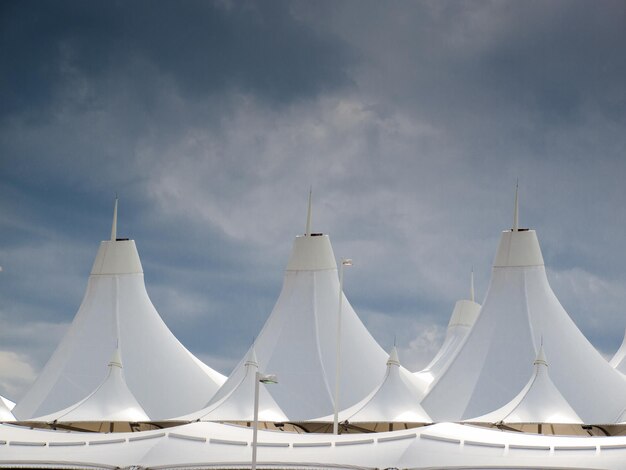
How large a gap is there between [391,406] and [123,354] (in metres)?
16.8

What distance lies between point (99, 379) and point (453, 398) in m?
17.7

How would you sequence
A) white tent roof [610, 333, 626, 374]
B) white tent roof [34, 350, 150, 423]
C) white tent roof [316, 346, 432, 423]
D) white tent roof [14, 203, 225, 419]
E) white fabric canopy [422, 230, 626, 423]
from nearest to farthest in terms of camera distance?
1. white tent roof [316, 346, 432, 423]
2. white tent roof [34, 350, 150, 423]
3. white fabric canopy [422, 230, 626, 423]
4. white tent roof [14, 203, 225, 419]
5. white tent roof [610, 333, 626, 374]

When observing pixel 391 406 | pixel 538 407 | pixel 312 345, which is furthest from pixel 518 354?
pixel 312 345

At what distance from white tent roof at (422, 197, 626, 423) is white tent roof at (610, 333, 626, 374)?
9.17 metres

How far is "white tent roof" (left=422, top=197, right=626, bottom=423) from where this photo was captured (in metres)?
53.1

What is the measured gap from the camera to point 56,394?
197ft

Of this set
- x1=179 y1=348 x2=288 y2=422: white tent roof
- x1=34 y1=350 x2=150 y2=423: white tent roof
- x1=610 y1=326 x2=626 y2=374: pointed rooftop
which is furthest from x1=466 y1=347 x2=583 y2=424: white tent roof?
x1=610 y1=326 x2=626 y2=374: pointed rooftop

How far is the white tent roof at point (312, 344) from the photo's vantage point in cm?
5672

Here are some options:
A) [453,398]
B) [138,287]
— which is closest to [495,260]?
[453,398]

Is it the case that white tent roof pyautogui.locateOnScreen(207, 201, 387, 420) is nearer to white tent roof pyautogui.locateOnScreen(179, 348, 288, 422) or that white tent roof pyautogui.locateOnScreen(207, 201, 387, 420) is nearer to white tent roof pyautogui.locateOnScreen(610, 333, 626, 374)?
white tent roof pyautogui.locateOnScreen(179, 348, 288, 422)

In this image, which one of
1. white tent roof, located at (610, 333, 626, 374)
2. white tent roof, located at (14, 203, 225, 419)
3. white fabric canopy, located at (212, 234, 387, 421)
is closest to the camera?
white fabric canopy, located at (212, 234, 387, 421)

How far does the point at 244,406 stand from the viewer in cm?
5088

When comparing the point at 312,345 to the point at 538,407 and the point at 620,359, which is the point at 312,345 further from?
the point at 620,359

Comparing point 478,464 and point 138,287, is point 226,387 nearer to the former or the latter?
point 138,287
